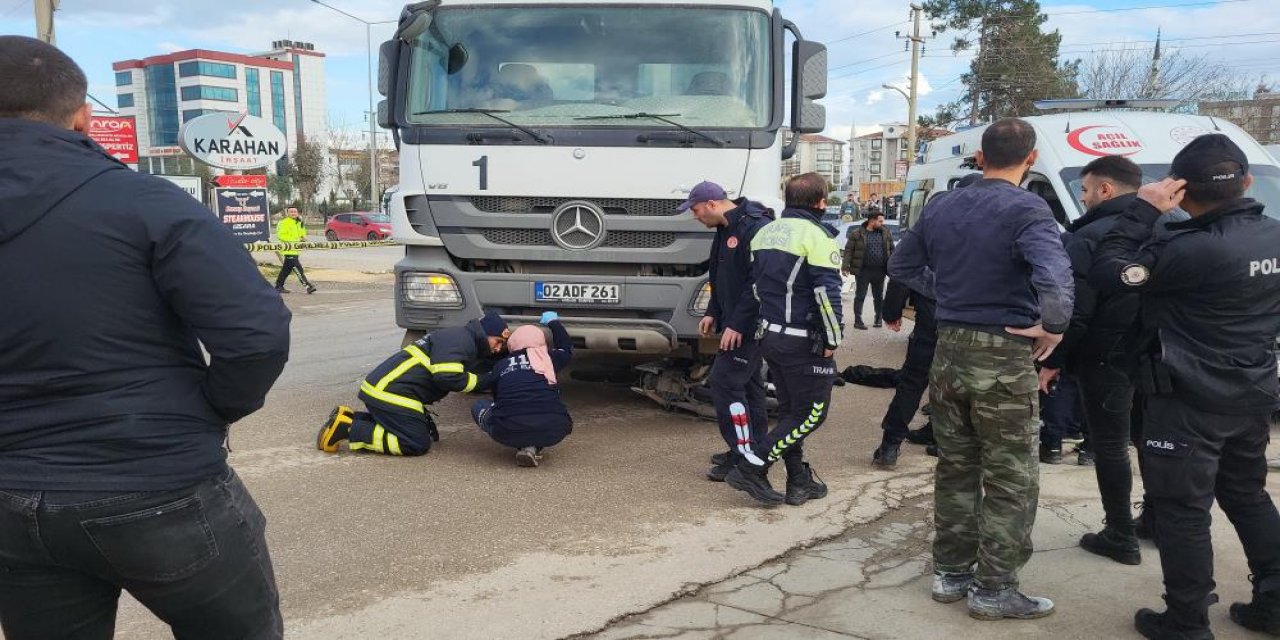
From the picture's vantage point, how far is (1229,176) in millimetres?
3283

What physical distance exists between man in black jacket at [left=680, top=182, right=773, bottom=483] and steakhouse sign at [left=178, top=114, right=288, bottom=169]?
43.5 ft

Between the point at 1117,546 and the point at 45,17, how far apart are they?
13.8 m

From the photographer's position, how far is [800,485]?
5207 millimetres

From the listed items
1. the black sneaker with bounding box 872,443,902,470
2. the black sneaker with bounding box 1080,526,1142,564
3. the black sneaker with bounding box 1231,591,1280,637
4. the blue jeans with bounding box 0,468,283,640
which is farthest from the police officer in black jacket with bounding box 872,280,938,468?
the blue jeans with bounding box 0,468,283,640

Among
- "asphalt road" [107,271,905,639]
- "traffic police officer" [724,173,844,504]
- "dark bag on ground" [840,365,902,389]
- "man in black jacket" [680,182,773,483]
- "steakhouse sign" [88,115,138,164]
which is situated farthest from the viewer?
"steakhouse sign" [88,115,138,164]

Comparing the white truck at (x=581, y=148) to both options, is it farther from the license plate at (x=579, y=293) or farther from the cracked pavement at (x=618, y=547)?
the cracked pavement at (x=618, y=547)

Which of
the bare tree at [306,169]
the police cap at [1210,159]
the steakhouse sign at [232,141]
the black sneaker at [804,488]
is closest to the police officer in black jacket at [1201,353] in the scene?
the police cap at [1210,159]

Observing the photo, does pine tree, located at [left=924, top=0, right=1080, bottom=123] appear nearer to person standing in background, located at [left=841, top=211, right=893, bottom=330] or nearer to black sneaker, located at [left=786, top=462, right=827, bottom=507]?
person standing in background, located at [left=841, top=211, right=893, bottom=330]

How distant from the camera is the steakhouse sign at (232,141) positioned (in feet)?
52.2

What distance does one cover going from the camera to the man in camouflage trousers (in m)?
3.55

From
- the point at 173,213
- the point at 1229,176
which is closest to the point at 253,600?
the point at 173,213

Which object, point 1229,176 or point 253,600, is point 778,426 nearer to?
point 1229,176

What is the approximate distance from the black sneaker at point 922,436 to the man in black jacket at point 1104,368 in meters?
2.04

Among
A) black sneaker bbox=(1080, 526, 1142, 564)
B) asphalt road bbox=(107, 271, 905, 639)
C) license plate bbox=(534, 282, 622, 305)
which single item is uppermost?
license plate bbox=(534, 282, 622, 305)
